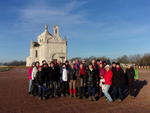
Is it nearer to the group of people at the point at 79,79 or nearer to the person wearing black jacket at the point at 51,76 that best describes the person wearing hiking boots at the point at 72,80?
the group of people at the point at 79,79

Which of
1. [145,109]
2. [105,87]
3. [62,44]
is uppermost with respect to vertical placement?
[62,44]

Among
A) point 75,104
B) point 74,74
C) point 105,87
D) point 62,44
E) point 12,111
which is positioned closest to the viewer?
point 12,111

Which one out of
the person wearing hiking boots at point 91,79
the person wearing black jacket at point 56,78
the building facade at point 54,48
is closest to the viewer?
the person wearing hiking boots at point 91,79

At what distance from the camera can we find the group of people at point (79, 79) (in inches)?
444

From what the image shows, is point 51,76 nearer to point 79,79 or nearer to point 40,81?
point 40,81

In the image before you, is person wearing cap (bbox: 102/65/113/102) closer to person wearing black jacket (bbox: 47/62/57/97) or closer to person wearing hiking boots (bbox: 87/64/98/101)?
person wearing hiking boots (bbox: 87/64/98/101)

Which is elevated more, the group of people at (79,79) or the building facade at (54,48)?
the building facade at (54,48)

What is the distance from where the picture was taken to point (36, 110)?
8992mm

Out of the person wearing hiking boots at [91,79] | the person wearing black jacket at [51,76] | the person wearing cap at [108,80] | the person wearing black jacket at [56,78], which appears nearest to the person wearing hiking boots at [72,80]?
the person wearing black jacket at [56,78]

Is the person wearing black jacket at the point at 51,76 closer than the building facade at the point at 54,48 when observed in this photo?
Yes

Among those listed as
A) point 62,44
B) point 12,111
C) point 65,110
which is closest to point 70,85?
point 65,110

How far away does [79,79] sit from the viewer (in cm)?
1166

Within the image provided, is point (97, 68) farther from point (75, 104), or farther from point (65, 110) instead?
point (65, 110)

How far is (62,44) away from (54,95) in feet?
216
